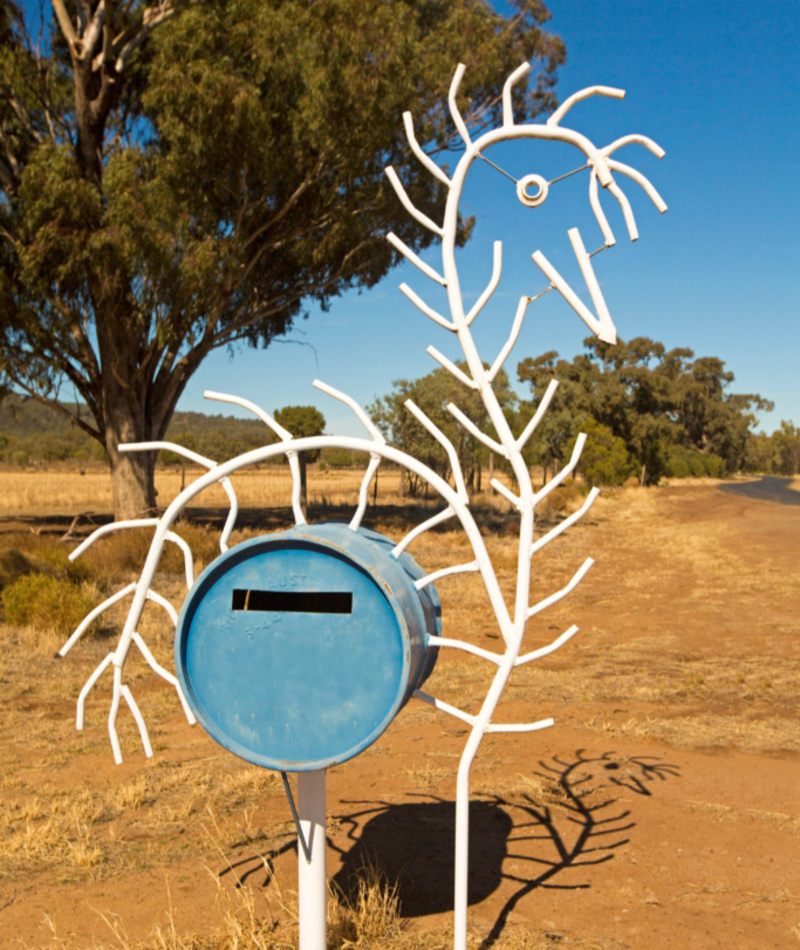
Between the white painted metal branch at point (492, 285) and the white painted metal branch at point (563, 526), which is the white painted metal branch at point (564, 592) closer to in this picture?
the white painted metal branch at point (563, 526)

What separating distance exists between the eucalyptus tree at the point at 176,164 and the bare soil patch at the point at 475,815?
7958 mm

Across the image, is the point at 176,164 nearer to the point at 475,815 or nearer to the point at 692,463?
the point at 475,815

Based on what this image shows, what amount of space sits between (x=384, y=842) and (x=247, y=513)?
65.7 ft

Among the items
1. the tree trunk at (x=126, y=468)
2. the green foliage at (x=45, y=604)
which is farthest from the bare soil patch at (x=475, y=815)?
the tree trunk at (x=126, y=468)

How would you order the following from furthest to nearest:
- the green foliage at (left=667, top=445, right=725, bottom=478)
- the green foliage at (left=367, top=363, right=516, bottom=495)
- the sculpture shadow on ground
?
1. the green foliage at (left=667, top=445, right=725, bottom=478)
2. the green foliage at (left=367, top=363, right=516, bottom=495)
3. the sculpture shadow on ground

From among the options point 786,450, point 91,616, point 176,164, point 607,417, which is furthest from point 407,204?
point 786,450

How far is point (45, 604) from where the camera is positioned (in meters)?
8.63

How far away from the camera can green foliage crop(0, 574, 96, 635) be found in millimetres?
8500

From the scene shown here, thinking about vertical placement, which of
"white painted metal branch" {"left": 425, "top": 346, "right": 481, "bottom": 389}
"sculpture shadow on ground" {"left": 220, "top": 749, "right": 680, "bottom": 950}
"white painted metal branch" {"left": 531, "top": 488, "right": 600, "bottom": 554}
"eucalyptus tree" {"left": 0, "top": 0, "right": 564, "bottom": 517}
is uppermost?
"eucalyptus tree" {"left": 0, "top": 0, "right": 564, "bottom": 517}

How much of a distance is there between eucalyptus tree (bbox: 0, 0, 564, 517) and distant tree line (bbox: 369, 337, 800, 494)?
18.3 feet

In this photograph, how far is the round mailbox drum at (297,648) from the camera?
2.28 m

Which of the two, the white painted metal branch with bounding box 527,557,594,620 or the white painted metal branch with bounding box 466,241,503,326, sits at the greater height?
the white painted metal branch with bounding box 466,241,503,326

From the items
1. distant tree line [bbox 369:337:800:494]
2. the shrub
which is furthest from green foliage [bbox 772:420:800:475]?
the shrub

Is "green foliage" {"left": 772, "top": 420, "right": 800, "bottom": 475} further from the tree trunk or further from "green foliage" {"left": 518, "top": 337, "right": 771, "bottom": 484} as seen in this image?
the tree trunk
